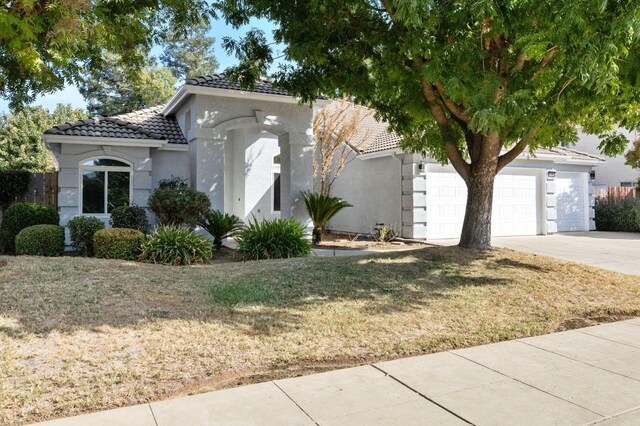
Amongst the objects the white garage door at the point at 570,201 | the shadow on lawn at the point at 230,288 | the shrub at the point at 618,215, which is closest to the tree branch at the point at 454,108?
the shadow on lawn at the point at 230,288

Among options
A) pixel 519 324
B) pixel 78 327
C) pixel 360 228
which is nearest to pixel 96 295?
pixel 78 327

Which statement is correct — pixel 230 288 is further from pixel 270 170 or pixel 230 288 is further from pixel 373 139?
pixel 373 139

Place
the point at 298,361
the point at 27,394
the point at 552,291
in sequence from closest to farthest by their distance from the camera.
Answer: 1. the point at 27,394
2. the point at 298,361
3. the point at 552,291

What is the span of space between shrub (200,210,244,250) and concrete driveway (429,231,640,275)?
6.79 m

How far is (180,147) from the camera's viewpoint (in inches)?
587

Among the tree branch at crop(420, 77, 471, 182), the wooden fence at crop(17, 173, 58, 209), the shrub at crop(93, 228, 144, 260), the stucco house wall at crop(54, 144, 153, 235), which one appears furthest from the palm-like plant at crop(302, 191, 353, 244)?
the wooden fence at crop(17, 173, 58, 209)

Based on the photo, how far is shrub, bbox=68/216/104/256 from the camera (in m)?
11.9

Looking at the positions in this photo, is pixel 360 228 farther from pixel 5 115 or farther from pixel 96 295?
pixel 5 115

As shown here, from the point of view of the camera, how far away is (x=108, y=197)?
14172mm

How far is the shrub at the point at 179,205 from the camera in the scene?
12.3 meters

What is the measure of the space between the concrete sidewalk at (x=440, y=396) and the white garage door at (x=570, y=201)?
52.5 ft

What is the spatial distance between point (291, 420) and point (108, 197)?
1239 cm

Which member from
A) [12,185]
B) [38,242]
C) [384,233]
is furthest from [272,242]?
[12,185]

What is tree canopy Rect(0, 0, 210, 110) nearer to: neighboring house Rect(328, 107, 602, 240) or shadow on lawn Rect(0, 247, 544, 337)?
shadow on lawn Rect(0, 247, 544, 337)
